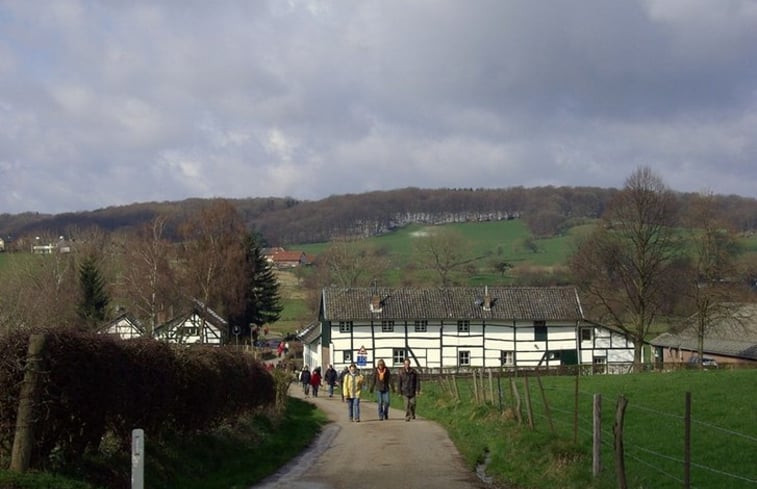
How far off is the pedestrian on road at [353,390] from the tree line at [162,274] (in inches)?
908

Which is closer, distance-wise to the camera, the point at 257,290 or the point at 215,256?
the point at 215,256

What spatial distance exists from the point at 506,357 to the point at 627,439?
43662 millimetres

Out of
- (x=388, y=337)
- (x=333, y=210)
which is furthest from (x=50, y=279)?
(x=333, y=210)

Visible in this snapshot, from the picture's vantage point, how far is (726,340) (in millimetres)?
65375

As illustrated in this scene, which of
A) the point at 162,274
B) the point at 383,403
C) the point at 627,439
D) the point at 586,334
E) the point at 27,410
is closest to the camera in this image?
the point at 27,410

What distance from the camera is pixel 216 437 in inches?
658

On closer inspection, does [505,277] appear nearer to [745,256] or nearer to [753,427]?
[745,256]

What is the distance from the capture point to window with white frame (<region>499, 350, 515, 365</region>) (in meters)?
62.3

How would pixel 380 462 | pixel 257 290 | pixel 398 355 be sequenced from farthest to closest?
pixel 257 290
pixel 398 355
pixel 380 462

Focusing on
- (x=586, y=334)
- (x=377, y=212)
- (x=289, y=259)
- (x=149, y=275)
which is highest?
(x=377, y=212)

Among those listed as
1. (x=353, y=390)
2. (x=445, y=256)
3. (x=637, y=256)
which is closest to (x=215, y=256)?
(x=637, y=256)

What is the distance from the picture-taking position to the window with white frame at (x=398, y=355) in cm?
6192

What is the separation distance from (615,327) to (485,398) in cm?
3661

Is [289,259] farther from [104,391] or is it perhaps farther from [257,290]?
[104,391]
